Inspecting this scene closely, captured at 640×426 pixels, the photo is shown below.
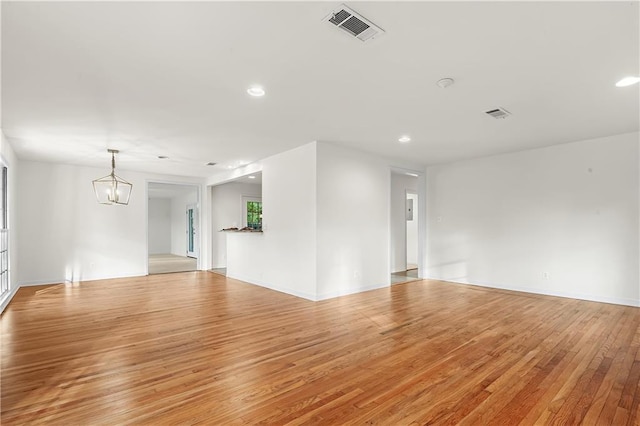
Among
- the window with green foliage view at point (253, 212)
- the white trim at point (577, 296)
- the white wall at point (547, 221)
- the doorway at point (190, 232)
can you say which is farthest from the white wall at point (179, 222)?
the white trim at point (577, 296)

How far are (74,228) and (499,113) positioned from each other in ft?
27.5

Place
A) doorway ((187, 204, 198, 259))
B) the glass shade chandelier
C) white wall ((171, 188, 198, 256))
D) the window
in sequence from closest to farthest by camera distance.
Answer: the window
the glass shade chandelier
doorway ((187, 204, 198, 259))
white wall ((171, 188, 198, 256))

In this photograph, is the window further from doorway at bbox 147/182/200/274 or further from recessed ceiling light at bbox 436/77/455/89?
doorway at bbox 147/182/200/274

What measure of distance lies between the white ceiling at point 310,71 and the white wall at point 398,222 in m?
3.21

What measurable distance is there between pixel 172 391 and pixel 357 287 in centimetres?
377

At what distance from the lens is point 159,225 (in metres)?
14.0

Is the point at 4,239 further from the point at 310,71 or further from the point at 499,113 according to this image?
the point at 499,113

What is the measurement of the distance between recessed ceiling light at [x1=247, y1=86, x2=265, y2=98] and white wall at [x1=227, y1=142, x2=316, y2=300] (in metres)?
1.92

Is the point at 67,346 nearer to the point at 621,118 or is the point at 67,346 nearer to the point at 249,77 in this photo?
the point at 249,77

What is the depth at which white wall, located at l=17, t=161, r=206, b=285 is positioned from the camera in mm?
6484

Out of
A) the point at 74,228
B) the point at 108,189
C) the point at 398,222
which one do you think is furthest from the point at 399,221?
the point at 74,228

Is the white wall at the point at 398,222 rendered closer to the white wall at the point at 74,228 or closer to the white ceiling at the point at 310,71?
the white ceiling at the point at 310,71

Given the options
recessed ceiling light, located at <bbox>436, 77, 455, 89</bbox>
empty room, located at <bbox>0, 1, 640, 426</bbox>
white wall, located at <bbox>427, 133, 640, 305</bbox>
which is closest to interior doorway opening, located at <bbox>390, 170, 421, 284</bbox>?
empty room, located at <bbox>0, 1, 640, 426</bbox>

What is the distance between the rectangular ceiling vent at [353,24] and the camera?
1.98 m
